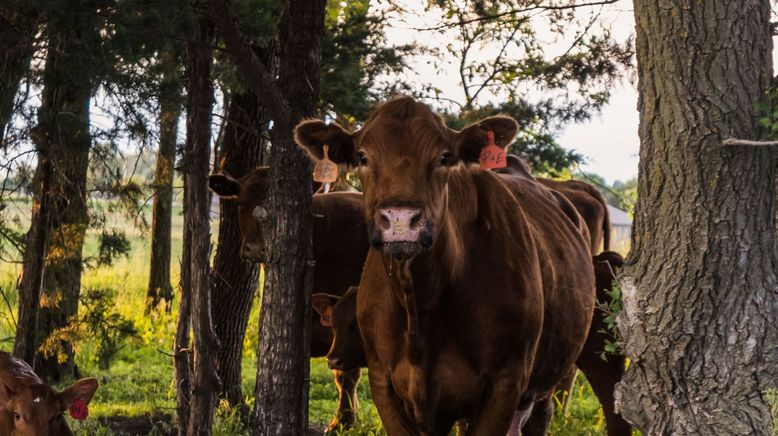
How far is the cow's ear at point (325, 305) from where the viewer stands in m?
9.22

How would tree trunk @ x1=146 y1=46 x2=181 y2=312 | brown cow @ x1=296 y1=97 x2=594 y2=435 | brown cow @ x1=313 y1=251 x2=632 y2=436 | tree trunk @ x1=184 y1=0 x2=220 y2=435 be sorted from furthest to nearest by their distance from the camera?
1. tree trunk @ x1=146 y1=46 x2=181 y2=312
2. brown cow @ x1=313 y1=251 x2=632 y2=436
3. tree trunk @ x1=184 y1=0 x2=220 y2=435
4. brown cow @ x1=296 y1=97 x2=594 y2=435

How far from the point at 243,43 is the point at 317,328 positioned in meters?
3.77

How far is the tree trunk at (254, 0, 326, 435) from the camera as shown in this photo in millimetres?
7871

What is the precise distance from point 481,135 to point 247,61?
186 centimetres

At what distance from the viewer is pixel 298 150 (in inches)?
313

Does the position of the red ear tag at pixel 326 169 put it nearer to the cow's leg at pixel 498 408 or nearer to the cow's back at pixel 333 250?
the cow's leg at pixel 498 408

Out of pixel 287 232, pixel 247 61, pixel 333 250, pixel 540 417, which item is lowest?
pixel 540 417

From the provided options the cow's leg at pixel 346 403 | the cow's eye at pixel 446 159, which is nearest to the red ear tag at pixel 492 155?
the cow's eye at pixel 446 159

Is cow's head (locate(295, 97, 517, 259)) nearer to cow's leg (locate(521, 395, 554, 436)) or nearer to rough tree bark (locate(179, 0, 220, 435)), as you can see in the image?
rough tree bark (locate(179, 0, 220, 435))

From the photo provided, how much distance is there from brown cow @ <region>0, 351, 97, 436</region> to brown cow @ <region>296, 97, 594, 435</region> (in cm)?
245

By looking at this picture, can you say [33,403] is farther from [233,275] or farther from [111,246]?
[233,275]

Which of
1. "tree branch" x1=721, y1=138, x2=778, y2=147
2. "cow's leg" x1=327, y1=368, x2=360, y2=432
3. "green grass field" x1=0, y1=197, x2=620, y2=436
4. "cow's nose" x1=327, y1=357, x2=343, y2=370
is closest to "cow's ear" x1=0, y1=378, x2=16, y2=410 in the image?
"green grass field" x1=0, y1=197, x2=620, y2=436

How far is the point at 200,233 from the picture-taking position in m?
8.20

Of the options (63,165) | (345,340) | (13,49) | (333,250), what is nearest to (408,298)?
(345,340)
